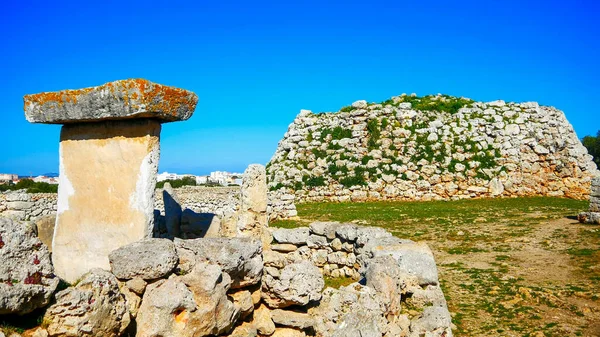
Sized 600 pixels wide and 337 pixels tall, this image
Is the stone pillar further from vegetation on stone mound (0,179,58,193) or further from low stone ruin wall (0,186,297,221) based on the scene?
vegetation on stone mound (0,179,58,193)

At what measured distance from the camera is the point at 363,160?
88.0 feet

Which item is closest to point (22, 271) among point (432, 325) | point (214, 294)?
point (214, 294)

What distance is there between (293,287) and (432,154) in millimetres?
22396

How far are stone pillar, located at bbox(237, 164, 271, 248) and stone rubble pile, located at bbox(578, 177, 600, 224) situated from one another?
464 inches

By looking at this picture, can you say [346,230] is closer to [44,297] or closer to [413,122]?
[44,297]

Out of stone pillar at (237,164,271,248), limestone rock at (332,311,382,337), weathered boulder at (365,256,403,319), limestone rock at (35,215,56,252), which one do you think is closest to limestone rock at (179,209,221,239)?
stone pillar at (237,164,271,248)

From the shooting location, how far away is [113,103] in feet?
20.7

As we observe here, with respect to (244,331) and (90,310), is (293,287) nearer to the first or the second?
(244,331)

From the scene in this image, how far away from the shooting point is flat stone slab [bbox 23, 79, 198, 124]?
6.18 m

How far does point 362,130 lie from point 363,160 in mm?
2306

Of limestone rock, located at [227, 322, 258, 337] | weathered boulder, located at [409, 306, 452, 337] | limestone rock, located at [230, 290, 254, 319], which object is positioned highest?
limestone rock, located at [230, 290, 254, 319]

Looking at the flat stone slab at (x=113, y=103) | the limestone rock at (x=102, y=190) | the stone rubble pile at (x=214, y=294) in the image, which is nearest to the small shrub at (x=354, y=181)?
the stone rubble pile at (x=214, y=294)

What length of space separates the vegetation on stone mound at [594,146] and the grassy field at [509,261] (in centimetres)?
3553

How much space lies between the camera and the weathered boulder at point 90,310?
3.93 metres
